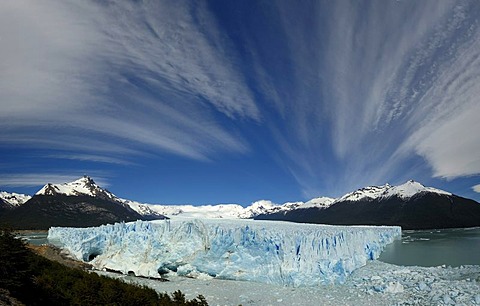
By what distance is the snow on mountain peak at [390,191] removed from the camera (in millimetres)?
123062

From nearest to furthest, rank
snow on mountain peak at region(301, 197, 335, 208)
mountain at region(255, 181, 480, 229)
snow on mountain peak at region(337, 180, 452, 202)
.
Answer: mountain at region(255, 181, 480, 229) < snow on mountain peak at region(337, 180, 452, 202) < snow on mountain peak at region(301, 197, 335, 208)

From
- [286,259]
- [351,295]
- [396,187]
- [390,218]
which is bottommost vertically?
[351,295]

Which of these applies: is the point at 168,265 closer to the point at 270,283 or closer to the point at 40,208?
the point at 270,283

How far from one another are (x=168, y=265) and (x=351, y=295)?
1060cm

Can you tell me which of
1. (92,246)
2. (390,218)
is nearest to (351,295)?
(92,246)

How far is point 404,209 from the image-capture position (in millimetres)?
112375

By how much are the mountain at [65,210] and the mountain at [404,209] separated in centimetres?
7610

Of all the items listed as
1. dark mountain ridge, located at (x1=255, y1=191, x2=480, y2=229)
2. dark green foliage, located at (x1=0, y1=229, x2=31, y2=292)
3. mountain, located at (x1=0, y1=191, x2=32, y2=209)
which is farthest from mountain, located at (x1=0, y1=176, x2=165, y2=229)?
dark green foliage, located at (x1=0, y1=229, x2=31, y2=292)

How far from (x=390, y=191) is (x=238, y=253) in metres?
129

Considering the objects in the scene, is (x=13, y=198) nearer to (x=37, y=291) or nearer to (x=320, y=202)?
(x=320, y=202)

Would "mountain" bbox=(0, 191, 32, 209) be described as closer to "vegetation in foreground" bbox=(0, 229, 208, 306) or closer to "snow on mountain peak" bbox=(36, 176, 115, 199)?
"snow on mountain peak" bbox=(36, 176, 115, 199)

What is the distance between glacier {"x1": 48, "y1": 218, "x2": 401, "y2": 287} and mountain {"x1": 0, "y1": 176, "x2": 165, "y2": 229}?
81.4 metres

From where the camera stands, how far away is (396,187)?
134 meters

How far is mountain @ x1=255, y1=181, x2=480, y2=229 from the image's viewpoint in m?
96.7
